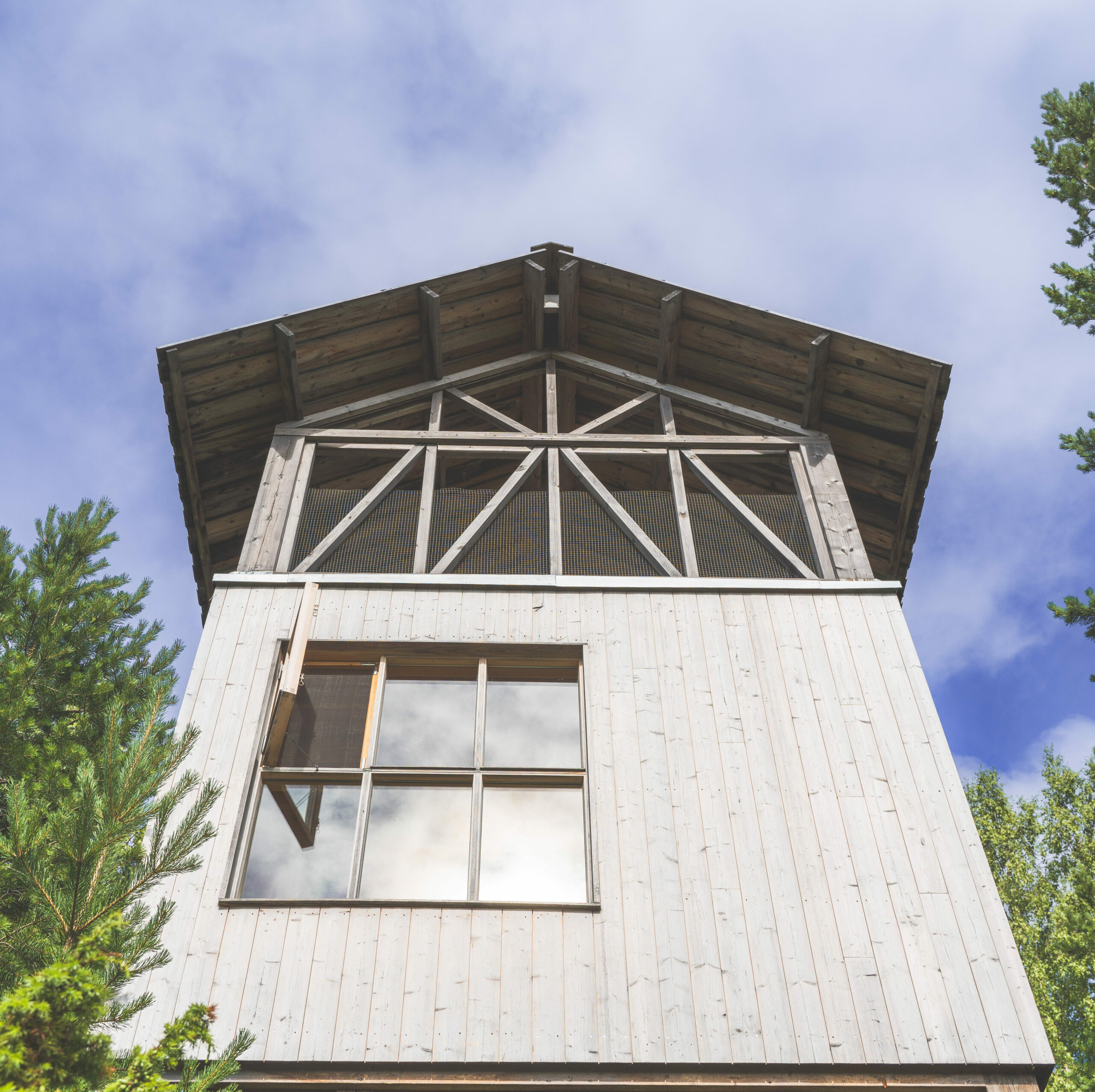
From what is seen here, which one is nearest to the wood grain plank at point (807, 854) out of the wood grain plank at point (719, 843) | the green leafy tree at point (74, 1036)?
the wood grain plank at point (719, 843)

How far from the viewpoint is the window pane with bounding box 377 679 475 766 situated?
6223 mm

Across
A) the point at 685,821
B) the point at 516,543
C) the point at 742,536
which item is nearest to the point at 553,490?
the point at 516,543

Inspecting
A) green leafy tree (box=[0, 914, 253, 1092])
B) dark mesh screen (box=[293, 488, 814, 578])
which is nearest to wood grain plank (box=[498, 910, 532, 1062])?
green leafy tree (box=[0, 914, 253, 1092])

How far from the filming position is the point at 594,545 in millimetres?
7742

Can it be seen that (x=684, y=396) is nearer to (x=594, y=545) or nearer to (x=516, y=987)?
(x=594, y=545)

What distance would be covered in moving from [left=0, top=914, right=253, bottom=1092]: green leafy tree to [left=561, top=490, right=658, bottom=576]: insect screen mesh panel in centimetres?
460

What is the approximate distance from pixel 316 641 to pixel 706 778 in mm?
2906

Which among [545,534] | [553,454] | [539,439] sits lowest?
[545,534]

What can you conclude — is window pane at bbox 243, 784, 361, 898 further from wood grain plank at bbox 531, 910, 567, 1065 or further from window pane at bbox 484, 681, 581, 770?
wood grain plank at bbox 531, 910, 567, 1065

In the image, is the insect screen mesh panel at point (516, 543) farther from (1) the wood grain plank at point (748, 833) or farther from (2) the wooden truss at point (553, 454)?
(1) the wood grain plank at point (748, 833)

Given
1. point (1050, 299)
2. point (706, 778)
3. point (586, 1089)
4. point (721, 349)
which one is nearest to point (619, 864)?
point (706, 778)

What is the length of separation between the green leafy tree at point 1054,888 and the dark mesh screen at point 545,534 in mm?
9122

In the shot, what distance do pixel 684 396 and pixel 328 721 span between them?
512 cm

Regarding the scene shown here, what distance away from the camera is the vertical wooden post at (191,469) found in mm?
8414
